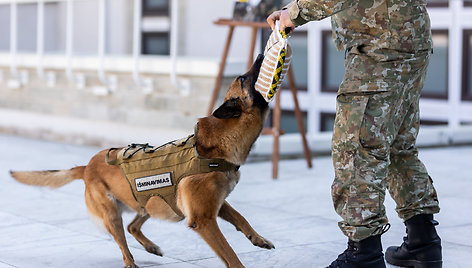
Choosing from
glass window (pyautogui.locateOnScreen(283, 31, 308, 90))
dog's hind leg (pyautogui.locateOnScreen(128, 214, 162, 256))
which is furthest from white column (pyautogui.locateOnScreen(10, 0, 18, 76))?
dog's hind leg (pyautogui.locateOnScreen(128, 214, 162, 256))

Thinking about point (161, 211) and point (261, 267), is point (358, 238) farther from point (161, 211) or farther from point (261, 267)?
point (161, 211)

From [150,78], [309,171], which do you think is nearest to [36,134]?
[150,78]

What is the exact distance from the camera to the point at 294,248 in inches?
158

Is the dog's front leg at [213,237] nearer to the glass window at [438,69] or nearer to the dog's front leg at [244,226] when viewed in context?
the dog's front leg at [244,226]

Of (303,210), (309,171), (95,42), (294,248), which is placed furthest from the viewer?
(95,42)

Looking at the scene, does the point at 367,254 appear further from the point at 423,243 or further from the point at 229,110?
the point at 229,110

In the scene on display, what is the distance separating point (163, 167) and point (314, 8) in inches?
40.7

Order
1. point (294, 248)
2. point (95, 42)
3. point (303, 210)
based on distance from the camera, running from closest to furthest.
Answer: point (294, 248) < point (303, 210) < point (95, 42)

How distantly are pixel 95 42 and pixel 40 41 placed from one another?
2.38m

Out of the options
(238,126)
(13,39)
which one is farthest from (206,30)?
(238,126)

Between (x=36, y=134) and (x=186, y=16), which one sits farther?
(x=186, y=16)

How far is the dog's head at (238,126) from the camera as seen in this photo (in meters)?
3.44

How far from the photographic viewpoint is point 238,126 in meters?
3.46

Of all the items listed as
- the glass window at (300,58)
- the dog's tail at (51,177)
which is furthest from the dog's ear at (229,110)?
the glass window at (300,58)
